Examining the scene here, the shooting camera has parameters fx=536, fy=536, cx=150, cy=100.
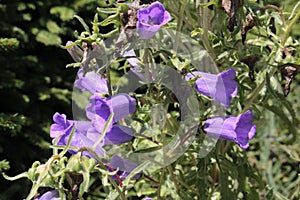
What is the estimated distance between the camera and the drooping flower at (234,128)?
1362 mm

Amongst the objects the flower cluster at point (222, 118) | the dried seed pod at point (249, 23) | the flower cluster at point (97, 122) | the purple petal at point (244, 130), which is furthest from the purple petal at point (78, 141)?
the dried seed pod at point (249, 23)

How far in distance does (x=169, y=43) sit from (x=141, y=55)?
0.16 m

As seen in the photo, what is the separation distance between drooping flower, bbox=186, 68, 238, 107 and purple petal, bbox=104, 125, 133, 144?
0.68ft

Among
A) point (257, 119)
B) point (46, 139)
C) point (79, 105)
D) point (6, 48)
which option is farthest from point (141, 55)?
point (46, 139)

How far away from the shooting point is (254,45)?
1.59 metres

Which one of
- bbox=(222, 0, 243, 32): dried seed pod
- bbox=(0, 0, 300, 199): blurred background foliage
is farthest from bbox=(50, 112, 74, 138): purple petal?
bbox=(0, 0, 300, 199): blurred background foliage

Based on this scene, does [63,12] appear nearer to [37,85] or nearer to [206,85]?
[37,85]

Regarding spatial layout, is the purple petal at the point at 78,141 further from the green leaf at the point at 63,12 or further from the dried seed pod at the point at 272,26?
the green leaf at the point at 63,12

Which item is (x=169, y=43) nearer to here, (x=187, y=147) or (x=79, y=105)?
(x=187, y=147)

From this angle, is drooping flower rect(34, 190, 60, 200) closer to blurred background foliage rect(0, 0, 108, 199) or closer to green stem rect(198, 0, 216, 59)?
green stem rect(198, 0, 216, 59)

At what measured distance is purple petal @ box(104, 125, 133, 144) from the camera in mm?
1316

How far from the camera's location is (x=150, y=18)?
4.00ft

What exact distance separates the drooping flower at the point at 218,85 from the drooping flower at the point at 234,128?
48 mm

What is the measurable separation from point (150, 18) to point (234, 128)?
36 centimetres
